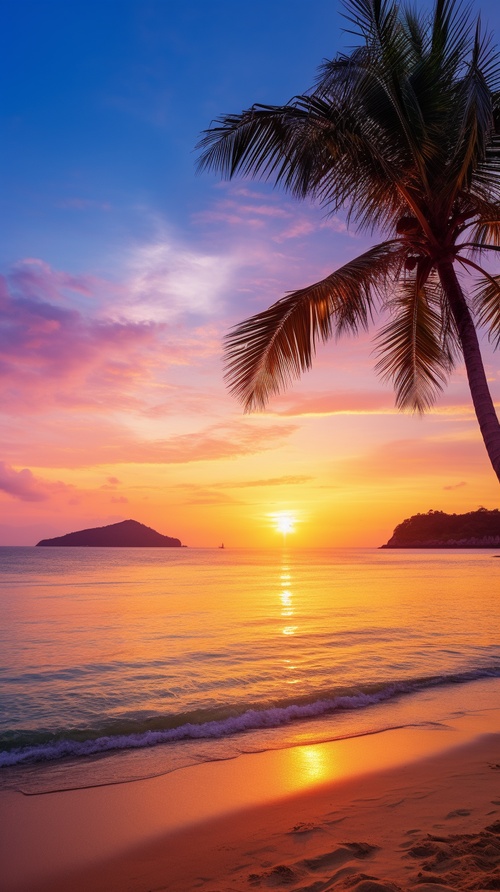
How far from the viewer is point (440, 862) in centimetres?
381

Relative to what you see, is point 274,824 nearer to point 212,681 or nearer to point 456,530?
point 212,681

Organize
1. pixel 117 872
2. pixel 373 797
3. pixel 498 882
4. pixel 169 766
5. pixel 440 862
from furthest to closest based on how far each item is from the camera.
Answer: pixel 169 766
pixel 373 797
pixel 117 872
pixel 440 862
pixel 498 882

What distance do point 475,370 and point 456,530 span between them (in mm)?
161523

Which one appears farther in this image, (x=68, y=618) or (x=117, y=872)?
(x=68, y=618)

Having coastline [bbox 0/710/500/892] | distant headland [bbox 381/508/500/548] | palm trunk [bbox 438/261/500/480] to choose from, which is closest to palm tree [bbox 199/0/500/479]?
palm trunk [bbox 438/261/500/480]

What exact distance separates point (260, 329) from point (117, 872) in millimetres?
5654

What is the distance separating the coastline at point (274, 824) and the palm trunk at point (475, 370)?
3015 mm

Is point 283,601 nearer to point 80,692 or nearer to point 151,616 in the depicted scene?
point 151,616

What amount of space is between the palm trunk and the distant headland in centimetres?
15403

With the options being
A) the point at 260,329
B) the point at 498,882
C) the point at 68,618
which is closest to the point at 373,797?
the point at 498,882

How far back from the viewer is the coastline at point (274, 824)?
12.9ft

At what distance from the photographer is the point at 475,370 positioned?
246 inches

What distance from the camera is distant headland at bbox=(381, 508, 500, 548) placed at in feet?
493

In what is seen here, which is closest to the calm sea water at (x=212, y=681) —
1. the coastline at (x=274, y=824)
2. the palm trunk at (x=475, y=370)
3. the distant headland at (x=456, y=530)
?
the coastline at (x=274, y=824)
